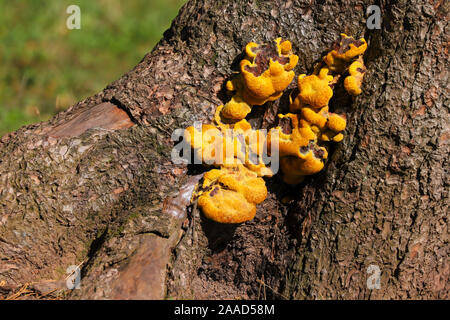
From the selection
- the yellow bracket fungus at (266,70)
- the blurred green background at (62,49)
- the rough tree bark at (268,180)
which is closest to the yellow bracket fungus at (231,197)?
the rough tree bark at (268,180)

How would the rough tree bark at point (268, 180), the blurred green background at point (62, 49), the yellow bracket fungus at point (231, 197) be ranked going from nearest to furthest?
the rough tree bark at point (268, 180) → the yellow bracket fungus at point (231, 197) → the blurred green background at point (62, 49)

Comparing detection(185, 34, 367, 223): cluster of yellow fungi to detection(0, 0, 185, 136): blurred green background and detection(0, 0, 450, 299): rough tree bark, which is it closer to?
detection(0, 0, 450, 299): rough tree bark

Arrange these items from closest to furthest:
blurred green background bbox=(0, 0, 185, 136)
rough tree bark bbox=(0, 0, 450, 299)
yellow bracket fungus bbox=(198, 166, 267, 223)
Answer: rough tree bark bbox=(0, 0, 450, 299)
yellow bracket fungus bbox=(198, 166, 267, 223)
blurred green background bbox=(0, 0, 185, 136)

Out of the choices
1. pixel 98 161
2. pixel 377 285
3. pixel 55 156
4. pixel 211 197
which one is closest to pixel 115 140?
pixel 98 161

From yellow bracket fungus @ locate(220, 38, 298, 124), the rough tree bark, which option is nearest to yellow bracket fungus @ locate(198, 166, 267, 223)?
the rough tree bark

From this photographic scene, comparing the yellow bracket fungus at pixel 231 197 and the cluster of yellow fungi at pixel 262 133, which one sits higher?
the cluster of yellow fungi at pixel 262 133

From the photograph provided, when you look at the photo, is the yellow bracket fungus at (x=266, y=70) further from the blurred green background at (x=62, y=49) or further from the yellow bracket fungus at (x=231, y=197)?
Answer: the blurred green background at (x=62, y=49)

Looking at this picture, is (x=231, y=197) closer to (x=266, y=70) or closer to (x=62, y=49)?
(x=266, y=70)
